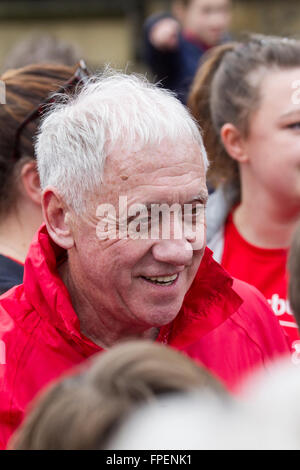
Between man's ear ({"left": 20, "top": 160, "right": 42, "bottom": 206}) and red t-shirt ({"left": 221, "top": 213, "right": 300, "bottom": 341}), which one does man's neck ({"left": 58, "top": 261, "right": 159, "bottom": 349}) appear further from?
red t-shirt ({"left": 221, "top": 213, "right": 300, "bottom": 341})

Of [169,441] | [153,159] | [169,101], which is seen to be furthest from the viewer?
[169,101]

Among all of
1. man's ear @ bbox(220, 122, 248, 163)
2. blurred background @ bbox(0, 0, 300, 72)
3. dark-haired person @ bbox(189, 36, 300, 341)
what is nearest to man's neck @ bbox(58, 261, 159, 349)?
dark-haired person @ bbox(189, 36, 300, 341)

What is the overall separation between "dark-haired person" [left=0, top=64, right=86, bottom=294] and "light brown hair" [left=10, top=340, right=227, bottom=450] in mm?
1575

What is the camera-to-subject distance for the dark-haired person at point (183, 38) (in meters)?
5.13

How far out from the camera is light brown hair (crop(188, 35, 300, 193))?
3.10m

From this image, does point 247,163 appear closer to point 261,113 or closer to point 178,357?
point 261,113

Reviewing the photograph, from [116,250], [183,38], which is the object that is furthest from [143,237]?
[183,38]

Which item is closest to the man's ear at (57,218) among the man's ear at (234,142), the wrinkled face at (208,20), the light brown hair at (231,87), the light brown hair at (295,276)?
the light brown hair at (295,276)

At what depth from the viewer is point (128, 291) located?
1933 millimetres

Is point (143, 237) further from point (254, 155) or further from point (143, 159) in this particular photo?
point (254, 155)

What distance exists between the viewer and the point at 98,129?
1910mm

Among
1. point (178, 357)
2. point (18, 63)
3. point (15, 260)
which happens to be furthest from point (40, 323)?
point (18, 63)

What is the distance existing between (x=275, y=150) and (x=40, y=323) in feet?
4.63

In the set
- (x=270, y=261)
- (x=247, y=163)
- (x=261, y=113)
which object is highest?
(x=261, y=113)
